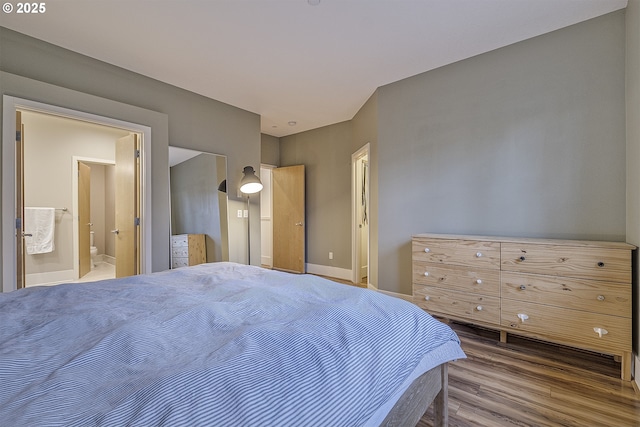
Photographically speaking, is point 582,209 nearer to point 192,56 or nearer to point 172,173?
point 192,56

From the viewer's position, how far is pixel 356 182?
460 centimetres

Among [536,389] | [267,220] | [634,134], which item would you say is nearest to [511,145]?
[634,134]

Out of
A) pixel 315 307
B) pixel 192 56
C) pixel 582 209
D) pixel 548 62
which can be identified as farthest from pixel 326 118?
pixel 315 307

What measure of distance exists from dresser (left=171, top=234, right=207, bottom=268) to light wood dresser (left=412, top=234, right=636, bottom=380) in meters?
2.67

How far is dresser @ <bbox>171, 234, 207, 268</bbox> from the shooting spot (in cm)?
336

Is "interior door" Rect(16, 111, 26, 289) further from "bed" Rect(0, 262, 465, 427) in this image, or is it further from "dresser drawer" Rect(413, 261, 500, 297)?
"dresser drawer" Rect(413, 261, 500, 297)

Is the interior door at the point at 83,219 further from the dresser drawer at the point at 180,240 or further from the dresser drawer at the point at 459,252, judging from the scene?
the dresser drawer at the point at 459,252

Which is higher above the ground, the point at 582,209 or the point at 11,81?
the point at 11,81

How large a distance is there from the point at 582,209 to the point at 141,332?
3115 mm

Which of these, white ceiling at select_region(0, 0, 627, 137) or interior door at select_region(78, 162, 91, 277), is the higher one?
white ceiling at select_region(0, 0, 627, 137)

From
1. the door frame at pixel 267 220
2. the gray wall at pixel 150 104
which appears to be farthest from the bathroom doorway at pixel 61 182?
the door frame at pixel 267 220

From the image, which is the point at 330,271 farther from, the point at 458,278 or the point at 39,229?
the point at 39,229

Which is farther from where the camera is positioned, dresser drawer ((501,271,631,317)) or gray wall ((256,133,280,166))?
gray wall ((256,133,280,166))

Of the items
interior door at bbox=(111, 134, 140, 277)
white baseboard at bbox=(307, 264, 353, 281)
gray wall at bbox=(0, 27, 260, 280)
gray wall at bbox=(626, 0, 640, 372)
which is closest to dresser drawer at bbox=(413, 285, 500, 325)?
gray wall at bbox=(626, 0, 640, 372)
